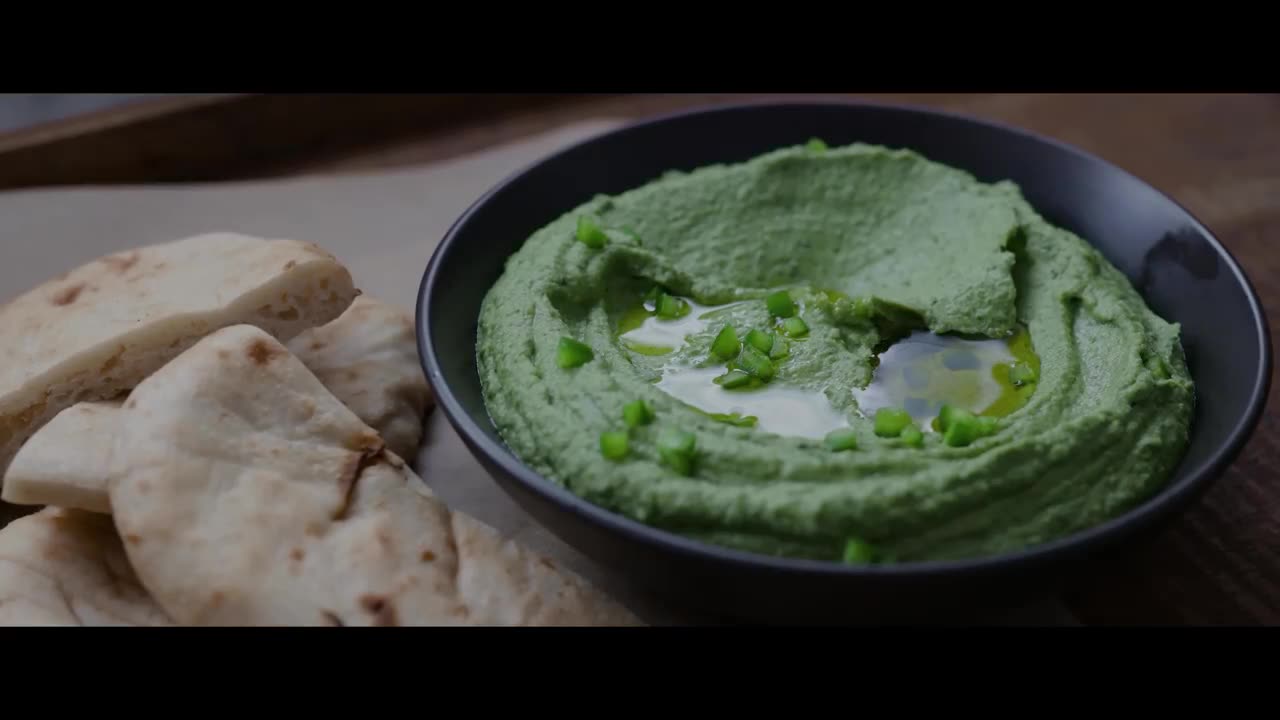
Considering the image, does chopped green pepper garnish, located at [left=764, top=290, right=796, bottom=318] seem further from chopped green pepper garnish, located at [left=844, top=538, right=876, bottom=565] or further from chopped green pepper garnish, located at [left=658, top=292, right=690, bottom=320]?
chopped green pepper garnish, located at [left=844, top=538, right=876, bottom=565]

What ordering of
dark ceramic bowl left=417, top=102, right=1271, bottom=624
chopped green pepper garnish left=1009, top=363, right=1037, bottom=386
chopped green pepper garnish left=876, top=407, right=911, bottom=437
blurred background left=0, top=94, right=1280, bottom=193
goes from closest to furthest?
dark ceramic bowl left=417, top=102, right=1271, bottom=624 → chopped green pepper garnish left=876, top=407, right=911, bottom=437 → chopped green pepper garnish left=1009, top=363, right=1037, bottom=386 → blurred background left=0, top=94, right=1280, bottom=193

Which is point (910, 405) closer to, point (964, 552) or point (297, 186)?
point (964, 552)

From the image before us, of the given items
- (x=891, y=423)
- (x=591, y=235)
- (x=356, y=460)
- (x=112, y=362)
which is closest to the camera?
(x=891, y=423)

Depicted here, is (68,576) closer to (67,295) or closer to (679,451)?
(67,295)

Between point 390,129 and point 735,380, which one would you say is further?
point 390,129

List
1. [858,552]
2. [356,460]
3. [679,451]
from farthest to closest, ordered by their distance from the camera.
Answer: [356,460] → [679,451] → [858,552]

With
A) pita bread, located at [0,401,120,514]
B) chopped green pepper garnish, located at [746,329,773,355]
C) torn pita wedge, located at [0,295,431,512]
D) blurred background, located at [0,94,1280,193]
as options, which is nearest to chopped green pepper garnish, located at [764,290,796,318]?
chopped green pepper garnish, located at [746,329,773,355]

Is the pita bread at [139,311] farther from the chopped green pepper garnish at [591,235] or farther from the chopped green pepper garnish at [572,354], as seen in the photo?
the chopped green pepper garnish at [572,354]

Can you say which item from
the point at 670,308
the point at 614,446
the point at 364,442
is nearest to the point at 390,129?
the point at 670,308

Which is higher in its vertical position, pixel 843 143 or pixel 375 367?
pixel 843 143
